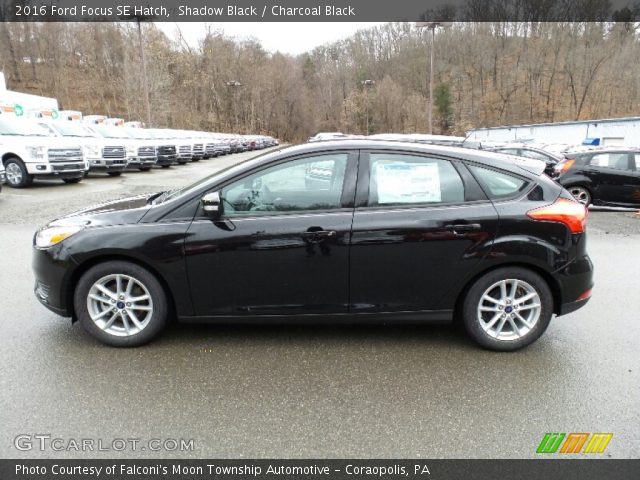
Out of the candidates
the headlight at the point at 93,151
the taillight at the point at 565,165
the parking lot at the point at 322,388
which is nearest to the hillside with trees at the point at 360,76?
the headlight at the point at 93,151

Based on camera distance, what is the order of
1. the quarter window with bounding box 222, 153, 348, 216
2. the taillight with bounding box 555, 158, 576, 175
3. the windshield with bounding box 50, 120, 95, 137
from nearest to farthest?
the quarter window with bounding box 222, 153, 348, 216, the taillight with bounding box 555, 158, 576, 175, the windshield with bounding box 50, 120, 95, 137

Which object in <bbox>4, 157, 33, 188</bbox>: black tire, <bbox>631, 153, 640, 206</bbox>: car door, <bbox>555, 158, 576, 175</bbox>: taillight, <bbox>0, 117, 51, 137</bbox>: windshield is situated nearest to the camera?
<bbox>631, 153, 640, 206</bbox>: car door

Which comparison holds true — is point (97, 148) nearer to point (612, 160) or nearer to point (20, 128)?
point (20, 128)

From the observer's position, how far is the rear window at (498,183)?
141 inches

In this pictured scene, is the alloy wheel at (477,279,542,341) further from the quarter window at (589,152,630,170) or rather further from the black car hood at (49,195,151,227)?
the quarter window at (589,152,630,170)

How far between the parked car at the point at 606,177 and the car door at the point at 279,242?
31.3 feet

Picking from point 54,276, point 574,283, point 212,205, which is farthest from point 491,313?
point 54,276

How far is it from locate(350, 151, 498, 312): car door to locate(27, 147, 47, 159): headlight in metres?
12.5

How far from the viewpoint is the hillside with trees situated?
72.2 metres

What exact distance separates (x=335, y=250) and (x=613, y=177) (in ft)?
33.4

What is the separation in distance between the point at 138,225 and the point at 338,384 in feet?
6.29

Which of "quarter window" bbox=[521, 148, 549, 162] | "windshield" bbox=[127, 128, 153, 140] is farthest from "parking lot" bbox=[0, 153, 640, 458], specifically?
"windshield" bbox=[127, 128, 153, 140]
